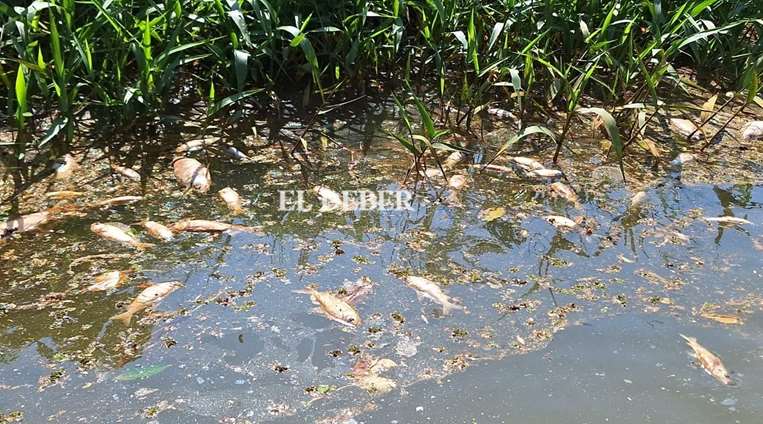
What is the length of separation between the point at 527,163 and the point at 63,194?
1461mm

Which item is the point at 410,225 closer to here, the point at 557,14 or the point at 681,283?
the point at 681,283

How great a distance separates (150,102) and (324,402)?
4.73ft

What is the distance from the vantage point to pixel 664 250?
214 cm

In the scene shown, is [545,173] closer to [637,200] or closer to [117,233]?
[637,200]

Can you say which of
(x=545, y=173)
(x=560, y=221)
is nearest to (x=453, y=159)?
(x=545, y=173)

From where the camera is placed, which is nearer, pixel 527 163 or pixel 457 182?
pixel 457 182

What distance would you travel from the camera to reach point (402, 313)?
6.02ft

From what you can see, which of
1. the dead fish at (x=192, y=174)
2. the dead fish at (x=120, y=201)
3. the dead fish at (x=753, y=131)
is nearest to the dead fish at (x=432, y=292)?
the dead fish at (x=192, y=174)

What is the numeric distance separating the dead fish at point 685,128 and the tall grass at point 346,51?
0.17 metres

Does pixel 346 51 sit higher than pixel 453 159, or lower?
higher

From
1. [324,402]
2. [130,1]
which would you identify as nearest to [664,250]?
[324,402]

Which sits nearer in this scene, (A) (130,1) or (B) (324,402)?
(B) (324,402)

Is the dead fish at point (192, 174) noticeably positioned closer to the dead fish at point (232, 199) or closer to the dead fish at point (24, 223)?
the dead fish at point (232, 199)

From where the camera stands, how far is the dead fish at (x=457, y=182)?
2453 millimetres
